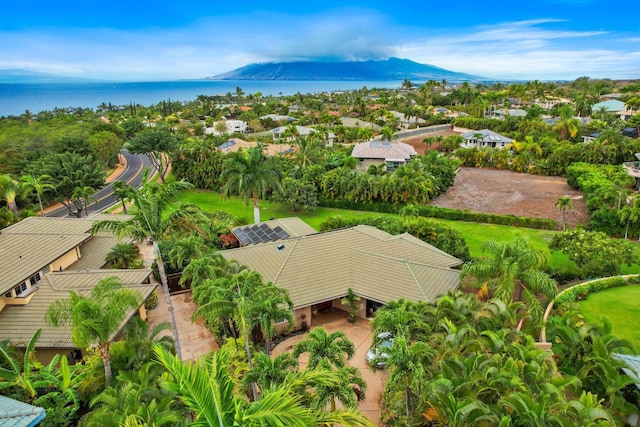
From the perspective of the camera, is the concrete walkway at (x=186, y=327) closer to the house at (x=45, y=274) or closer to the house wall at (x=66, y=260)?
the house at (x=45, y=274)

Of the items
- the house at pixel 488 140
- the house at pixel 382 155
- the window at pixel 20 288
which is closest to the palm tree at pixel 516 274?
the window at pixel 20 288

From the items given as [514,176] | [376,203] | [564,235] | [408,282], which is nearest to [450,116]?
[514,176]

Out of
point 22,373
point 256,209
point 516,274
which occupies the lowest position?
point 22,373

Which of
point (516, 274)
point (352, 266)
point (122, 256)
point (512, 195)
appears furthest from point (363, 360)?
point (512, 195)

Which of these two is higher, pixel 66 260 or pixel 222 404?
pixel 222 404

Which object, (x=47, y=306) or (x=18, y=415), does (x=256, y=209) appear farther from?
(x=18, y=415)

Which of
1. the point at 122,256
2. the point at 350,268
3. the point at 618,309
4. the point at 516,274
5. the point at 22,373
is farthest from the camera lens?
the point at 122,256

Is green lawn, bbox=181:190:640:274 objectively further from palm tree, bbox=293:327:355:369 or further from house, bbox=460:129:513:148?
house, bbox=460:129:513:148

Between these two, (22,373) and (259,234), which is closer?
(22,373)
